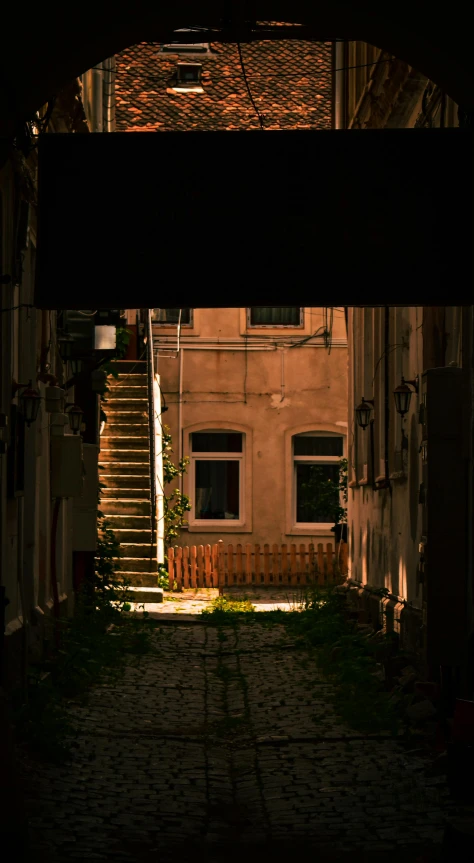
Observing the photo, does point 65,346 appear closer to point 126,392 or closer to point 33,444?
point 33,444

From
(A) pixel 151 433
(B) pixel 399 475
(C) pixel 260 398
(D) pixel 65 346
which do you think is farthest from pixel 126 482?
(B) pixel 399 475

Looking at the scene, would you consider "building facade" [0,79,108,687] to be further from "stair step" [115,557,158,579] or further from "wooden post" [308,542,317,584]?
"wooden post" [308,542,317,584]

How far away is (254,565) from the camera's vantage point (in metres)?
25.1

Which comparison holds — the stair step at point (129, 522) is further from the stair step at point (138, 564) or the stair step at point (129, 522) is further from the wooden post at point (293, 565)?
the wooden post at point (293, 565)

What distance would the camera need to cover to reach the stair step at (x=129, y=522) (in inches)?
845

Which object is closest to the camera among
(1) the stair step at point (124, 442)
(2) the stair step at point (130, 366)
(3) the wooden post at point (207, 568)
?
(1) the stair step at point (124, 442)

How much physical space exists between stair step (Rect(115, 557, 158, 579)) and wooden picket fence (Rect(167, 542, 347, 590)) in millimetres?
2848

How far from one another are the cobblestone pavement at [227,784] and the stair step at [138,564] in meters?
8.63

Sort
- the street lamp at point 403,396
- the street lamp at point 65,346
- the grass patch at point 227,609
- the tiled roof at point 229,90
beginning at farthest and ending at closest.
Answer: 1. the tiled roof at point 229,90
2. the grass patch at point 227,609
3. the street lamp at point 65,346
4. the street lamp at point 403,396

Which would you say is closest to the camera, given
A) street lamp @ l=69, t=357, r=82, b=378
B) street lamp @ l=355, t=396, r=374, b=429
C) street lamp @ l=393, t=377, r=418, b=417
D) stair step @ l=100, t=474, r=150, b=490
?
street lamp @ l=393, t=377, r=418, b=417

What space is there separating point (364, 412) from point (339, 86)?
6.57 m

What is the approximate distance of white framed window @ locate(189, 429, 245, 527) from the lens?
90.4ft

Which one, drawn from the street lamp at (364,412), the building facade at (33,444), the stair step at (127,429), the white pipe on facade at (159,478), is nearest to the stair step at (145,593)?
the white pipe on facade at (159,478)

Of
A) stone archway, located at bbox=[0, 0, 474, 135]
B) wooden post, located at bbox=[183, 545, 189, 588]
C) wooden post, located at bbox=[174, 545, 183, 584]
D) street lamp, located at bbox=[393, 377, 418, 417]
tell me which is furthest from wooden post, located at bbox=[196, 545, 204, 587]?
stone archway, located at bbox=[0, 0, 474, 135]
